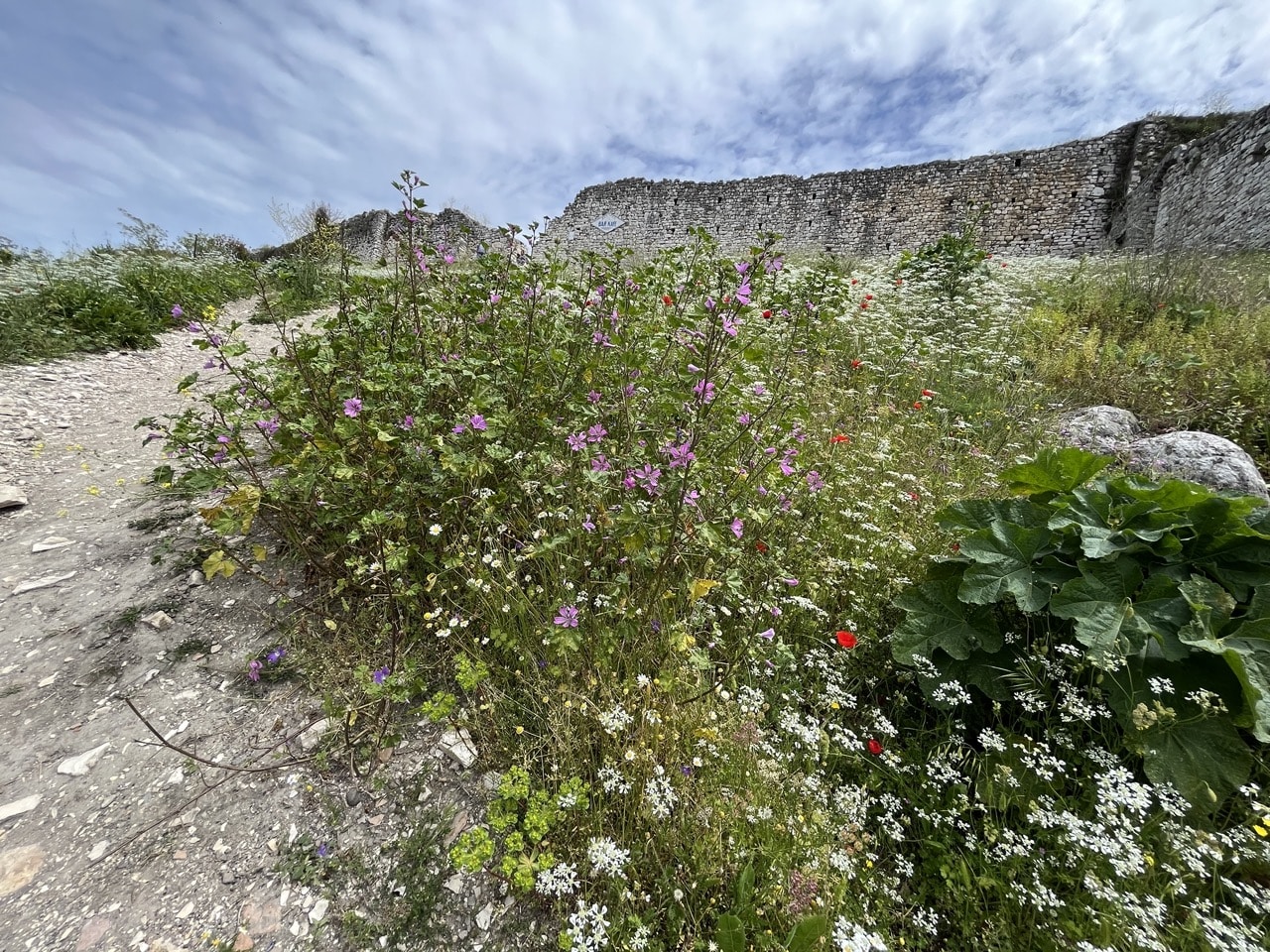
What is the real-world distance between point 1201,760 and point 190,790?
3377mm

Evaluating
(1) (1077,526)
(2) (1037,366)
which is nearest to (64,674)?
(1) (1077,526)

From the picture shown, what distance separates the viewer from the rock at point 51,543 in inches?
111

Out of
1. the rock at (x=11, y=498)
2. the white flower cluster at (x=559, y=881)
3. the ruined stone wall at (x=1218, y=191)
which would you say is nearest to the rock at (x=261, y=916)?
the white flower cluster at (x=559, y=881)

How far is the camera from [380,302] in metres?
2.81

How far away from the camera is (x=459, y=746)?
6.31ft

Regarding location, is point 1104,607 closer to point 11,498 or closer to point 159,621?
point 159,621

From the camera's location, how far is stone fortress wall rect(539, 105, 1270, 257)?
10594 millimetres

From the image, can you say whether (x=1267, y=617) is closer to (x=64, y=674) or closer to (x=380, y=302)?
(x=380, y=302)

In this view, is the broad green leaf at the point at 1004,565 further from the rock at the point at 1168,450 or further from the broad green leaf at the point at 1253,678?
the rock at the point at 1168,450

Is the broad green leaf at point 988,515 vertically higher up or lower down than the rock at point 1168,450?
higher up

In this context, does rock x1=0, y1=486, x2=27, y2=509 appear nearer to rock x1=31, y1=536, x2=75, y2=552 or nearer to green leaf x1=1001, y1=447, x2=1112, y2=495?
rock x1=31, y1=536, x2=75, y2=552

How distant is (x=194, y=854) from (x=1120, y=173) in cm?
2147

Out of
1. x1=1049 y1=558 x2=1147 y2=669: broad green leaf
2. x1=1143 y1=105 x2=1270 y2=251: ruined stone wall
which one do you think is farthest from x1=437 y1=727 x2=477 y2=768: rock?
x1=1143 y1=105 x2=1270 y2=251: ruined stone wall

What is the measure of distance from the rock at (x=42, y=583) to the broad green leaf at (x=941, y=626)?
4117 millimetres
